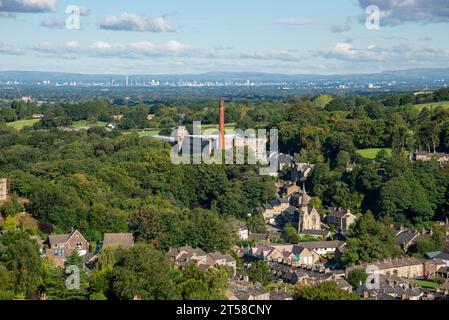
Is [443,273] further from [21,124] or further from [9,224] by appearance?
[21,124]

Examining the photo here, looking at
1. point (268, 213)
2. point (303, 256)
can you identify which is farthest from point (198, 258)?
point (268, 213)

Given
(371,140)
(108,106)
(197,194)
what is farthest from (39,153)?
(108,106)

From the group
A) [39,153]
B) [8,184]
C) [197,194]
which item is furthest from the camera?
[39,153]

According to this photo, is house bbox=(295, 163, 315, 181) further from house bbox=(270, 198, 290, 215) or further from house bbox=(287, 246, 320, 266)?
house bbox=(287, 246, 320, 266)

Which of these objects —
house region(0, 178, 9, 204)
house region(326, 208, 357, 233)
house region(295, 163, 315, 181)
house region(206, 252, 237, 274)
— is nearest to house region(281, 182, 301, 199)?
house region(295, 163, 315, 181)

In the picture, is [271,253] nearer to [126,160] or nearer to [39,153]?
[126,160]

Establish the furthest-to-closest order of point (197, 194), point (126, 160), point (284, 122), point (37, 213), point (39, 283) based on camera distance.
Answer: point (284, 122) < point (126, 160) < point (197, 194) < point (37, 213) < point (39, 283)

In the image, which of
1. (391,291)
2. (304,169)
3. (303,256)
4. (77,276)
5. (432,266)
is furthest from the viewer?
(304,169)
